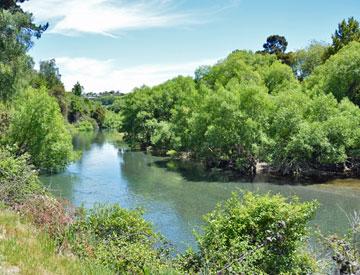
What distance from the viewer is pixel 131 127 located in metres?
A: 86.6

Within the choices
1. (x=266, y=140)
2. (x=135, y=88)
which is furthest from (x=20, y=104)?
(x=135, y=88)

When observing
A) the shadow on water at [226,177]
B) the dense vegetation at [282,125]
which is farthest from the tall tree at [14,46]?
the dense vegetation at [282,125]

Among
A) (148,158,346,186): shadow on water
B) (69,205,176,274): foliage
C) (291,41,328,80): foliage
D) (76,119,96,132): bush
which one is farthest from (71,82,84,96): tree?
(69,205,176,274): foliage

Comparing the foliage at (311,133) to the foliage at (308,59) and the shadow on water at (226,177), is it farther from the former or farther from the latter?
the foliage at (308,59)

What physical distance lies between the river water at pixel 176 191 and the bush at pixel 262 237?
7.54 meters

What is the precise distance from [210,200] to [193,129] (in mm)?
21343

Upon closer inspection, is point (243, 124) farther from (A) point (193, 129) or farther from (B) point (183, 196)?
(B) point (183, 196)

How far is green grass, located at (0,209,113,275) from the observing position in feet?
28.2

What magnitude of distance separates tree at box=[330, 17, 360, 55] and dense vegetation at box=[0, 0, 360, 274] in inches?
7.6

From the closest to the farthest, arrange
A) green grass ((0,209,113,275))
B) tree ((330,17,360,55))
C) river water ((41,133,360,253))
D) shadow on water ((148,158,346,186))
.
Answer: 1. green grass ((0,209,113,275))
2. river water ((41,133,360,253))
3. shadow on water ((148,158,346,186))
4. tree ((330,17,360,55))

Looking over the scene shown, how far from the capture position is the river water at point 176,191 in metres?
27.8

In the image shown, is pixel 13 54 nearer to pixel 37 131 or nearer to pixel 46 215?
pixel 37 131

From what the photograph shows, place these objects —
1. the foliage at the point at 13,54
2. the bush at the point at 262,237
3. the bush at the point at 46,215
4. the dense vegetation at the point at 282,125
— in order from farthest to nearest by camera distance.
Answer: the dense vegetation at the point at 282,125 → the foliage at the point at 13,54 → the bush at the point at 262,237 → the bush at the point at 46,215

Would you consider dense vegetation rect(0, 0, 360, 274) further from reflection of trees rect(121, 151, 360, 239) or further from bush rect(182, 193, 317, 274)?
reflection of trees rect(121, 151, 360, 239)
